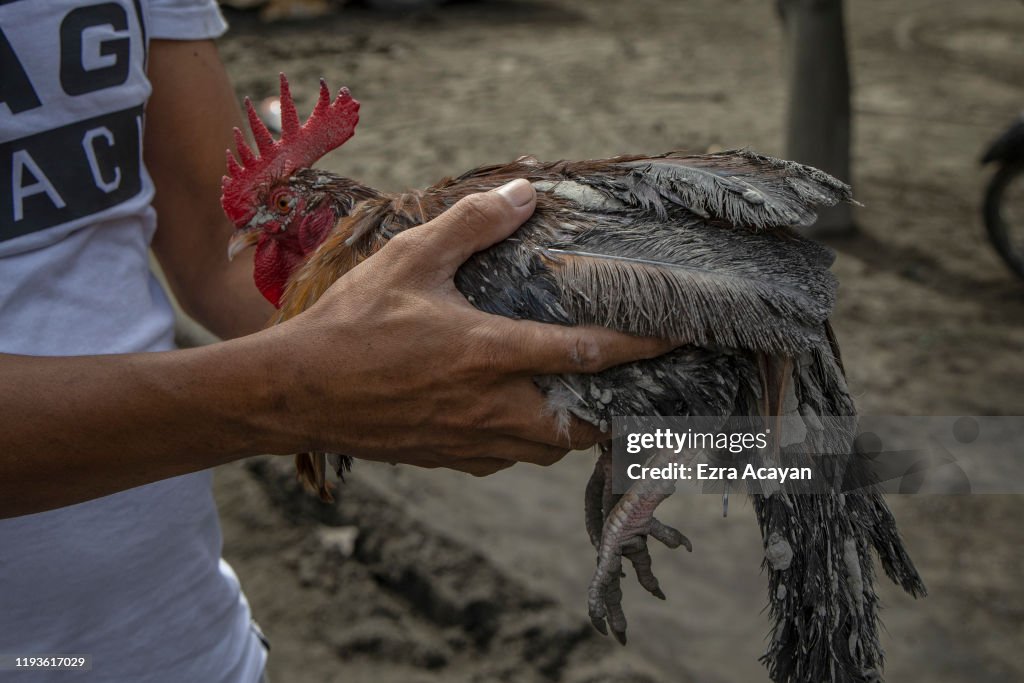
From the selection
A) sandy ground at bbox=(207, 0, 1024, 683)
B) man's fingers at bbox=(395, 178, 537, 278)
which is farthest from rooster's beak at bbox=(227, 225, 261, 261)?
sandy ground at bbox=(207, 0, 1024, 683)

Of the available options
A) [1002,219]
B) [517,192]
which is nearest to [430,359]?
[517,192]

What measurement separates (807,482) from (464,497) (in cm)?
263

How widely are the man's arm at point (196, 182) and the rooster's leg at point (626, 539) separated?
863 mm

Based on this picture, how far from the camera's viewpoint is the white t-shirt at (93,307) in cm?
148

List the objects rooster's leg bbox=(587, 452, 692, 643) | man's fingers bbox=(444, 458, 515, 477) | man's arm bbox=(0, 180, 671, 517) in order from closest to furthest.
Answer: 1. man's arm bbox=(0, 180, 671, 517)
2. man's fingers bbox=(444, 458, 515, 477)
3. rooster's leg bbox=(587, 452, 692, 643)

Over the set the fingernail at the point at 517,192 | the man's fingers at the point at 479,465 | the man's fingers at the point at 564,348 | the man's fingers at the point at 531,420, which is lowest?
the man's fingers at the point at 479,465

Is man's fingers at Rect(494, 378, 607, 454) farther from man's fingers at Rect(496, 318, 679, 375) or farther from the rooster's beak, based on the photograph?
the rooster's beak

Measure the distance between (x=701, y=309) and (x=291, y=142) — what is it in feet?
3.53

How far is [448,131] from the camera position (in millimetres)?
9070

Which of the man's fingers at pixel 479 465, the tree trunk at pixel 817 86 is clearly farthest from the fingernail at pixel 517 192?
the tree trunk at pixel 817 86

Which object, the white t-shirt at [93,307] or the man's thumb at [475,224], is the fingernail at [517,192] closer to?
the man's thumb at [475,224]

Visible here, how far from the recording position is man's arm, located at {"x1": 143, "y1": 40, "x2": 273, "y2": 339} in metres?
1.82

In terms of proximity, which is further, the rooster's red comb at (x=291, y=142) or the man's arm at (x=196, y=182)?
the rooster's red comb at (x=291, y=142)

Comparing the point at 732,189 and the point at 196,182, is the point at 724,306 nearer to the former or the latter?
the point at 732,189
